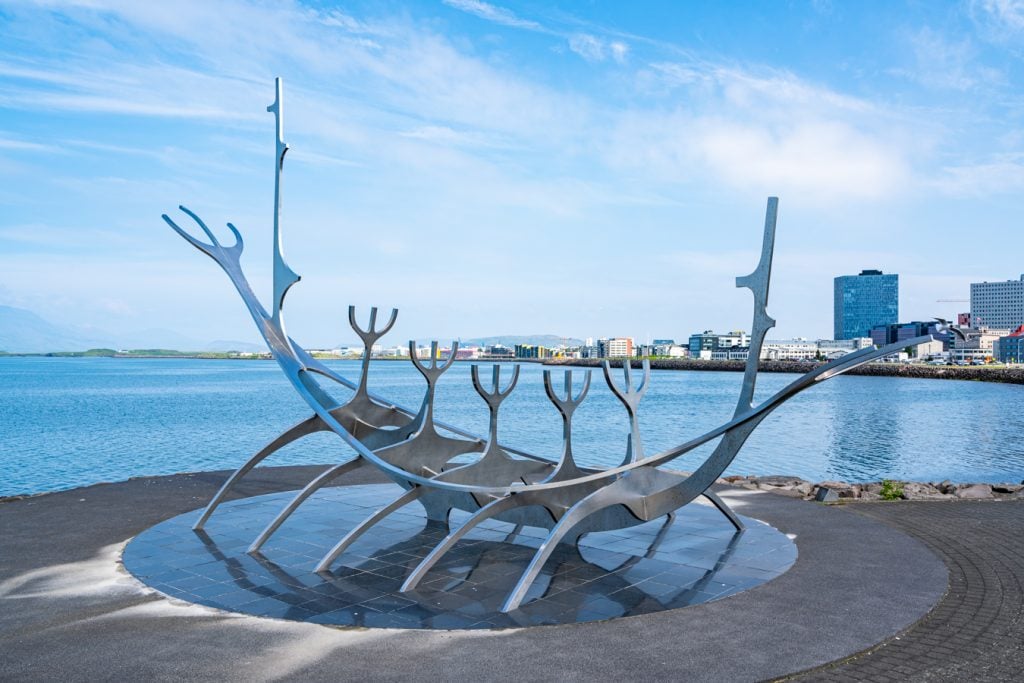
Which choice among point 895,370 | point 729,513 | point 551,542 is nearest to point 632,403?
point 729,513

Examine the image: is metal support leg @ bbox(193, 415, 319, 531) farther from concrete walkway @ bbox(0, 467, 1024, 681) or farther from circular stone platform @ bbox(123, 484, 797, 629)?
concrete walkway @ bbox(0, 467, 1024, 681)

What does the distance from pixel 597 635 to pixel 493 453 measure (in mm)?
3809

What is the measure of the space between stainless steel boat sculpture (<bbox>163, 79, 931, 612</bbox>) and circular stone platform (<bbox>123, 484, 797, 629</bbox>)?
0.34 m

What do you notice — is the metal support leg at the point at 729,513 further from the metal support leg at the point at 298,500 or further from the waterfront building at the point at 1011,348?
the waterfront building at the point at 1011,348

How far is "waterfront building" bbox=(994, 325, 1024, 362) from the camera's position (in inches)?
5851

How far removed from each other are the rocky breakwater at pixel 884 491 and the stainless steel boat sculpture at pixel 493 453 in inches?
180

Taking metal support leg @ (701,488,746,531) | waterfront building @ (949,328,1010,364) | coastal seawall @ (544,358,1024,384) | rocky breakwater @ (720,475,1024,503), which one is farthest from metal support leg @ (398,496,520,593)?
waterfront building @ (949,328,1010,364)

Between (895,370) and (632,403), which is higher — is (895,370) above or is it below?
below

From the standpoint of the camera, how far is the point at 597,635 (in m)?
7.49

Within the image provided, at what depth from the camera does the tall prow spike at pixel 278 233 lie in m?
12.3

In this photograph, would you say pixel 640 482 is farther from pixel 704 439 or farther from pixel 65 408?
pixel 65 408

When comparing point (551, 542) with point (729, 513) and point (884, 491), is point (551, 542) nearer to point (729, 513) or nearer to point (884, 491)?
A: point (729, 513)

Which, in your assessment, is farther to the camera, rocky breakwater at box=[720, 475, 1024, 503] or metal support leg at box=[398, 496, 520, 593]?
rocky breakwater at box=[720, 475, 1024, 503]

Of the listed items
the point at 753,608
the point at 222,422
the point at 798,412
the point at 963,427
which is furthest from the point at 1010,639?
the point at 798,412
